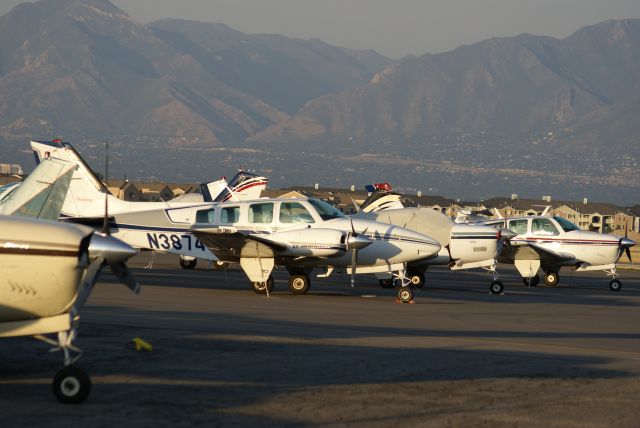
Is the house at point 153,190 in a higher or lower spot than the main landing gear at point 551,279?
higher

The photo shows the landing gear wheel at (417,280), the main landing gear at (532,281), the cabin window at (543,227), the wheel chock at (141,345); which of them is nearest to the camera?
the wheel chock at (141,345)

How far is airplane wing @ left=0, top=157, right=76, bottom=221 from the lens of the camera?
14141 mm

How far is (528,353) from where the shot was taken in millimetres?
17500

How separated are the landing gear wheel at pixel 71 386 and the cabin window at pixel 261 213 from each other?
1734cm

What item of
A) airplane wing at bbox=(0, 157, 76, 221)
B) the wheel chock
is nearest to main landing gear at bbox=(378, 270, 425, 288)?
the wheel chock

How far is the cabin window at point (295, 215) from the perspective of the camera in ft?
95.1

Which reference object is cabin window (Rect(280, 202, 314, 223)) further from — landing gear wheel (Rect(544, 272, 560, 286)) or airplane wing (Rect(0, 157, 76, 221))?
landing gear wheel (Rect(544, 272, 560, 286))

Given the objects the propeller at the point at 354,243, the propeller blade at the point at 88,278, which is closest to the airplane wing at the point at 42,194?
the propeller blade at the point at 88,278

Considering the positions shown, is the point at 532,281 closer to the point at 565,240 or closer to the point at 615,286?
the point at 565,240

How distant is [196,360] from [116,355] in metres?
1.08

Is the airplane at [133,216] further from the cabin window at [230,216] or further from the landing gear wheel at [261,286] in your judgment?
the landing gear wheel at [261,286]

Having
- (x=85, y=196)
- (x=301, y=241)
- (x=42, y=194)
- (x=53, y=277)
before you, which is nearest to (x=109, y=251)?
(x=53, y=277)

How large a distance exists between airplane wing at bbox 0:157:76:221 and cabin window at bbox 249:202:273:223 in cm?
1468

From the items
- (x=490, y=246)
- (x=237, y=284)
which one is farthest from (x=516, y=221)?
(x=237, y=284)
